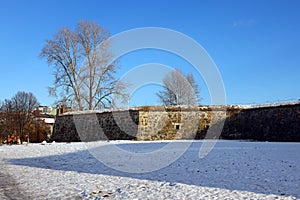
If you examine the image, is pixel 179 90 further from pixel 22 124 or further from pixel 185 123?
pixel 22 124

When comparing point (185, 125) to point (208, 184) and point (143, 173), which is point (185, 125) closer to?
point (143, 173)

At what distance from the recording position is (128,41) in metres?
16.0

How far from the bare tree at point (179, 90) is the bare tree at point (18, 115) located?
63.8 feet

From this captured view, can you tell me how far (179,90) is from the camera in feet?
114

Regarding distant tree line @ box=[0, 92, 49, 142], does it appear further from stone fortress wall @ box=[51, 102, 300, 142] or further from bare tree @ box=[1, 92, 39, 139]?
stone fortress wall @ box=[51, 102, 300, 142]

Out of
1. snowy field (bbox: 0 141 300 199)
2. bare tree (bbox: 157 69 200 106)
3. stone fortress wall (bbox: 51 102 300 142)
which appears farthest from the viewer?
Result: bare tree (bbox: 157 69 200 106)

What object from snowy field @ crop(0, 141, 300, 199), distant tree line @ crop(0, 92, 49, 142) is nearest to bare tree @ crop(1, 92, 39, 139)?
distant tree line @ crop(0, 92, 49, 142)

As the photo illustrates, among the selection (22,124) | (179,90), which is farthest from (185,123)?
(22,124)

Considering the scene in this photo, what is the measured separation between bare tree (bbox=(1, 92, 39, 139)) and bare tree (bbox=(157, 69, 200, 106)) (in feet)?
63.8

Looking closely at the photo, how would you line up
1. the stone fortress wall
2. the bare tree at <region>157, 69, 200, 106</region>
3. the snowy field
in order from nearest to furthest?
the snowy field → the stone fortress wall → the bare tree at <region>157, 69, 200, 106</region>

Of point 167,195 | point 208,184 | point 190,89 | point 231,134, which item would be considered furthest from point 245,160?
point 190,89

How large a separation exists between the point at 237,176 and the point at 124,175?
2669 millimetres

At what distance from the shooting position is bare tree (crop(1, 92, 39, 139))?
3806cm

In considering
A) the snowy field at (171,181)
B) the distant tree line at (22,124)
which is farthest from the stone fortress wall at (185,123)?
the distant tree line at (22,124)
